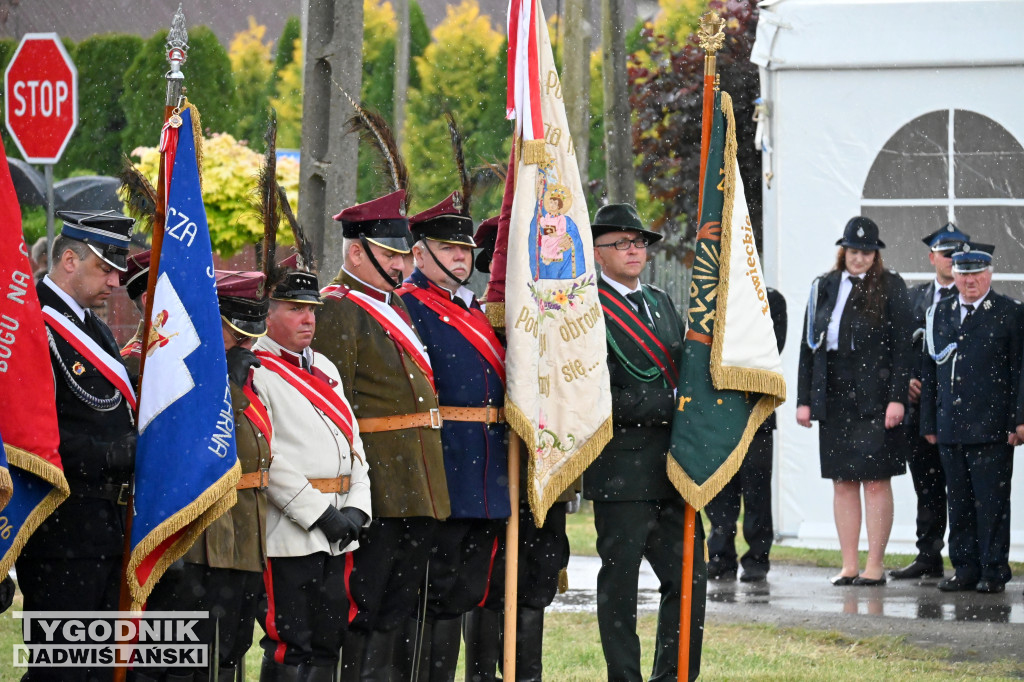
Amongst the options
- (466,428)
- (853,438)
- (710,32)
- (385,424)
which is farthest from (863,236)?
(385,424)

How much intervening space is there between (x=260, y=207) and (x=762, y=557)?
4919 millimetres

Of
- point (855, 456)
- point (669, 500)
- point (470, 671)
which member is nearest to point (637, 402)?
point (669, 500)

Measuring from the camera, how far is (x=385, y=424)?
562 centimetres

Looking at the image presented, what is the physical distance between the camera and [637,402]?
6.07 meters

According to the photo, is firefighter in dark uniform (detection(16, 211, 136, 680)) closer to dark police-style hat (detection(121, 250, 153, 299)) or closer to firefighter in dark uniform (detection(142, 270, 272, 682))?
firefighter in dark uniform (detection(142, 270, 272, 682))

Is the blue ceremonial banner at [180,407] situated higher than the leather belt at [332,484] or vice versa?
the blue ceremonial banner at [180,407]

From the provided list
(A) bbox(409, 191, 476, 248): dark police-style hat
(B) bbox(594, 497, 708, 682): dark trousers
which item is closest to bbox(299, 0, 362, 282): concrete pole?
(A) bbox(409, 191, 476, 248): dark police-style hat

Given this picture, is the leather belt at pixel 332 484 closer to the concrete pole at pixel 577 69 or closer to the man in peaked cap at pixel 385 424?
the man in peaked cap at pixel 385 424

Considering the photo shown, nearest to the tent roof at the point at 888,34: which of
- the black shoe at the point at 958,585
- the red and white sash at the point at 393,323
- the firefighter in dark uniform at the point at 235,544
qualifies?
the black shoe at the point at 958,585

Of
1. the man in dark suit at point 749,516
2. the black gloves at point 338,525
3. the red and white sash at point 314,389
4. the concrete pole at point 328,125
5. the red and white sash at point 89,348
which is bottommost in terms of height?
the man in dark suit at point 749,516

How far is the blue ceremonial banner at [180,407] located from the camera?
4770 mm

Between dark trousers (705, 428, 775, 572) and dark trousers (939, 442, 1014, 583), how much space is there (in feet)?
3.58

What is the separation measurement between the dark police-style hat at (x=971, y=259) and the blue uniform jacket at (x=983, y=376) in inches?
8.9

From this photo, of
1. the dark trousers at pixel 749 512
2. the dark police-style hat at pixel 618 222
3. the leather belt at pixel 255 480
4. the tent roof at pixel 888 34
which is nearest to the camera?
the leather belt at pixel 255 480
